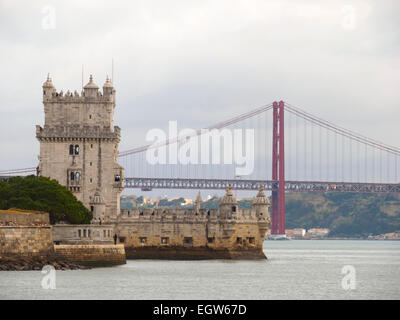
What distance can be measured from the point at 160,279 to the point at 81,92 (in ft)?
69.8

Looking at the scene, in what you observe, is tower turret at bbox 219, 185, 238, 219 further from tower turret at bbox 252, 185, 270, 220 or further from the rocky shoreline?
the rocky shoreline

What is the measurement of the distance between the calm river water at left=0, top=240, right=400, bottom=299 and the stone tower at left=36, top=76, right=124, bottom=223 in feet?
18.8

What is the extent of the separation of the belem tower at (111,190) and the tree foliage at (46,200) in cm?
464

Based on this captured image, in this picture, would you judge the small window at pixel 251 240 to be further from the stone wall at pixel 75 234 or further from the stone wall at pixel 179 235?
the stone wall at pixel 75 234

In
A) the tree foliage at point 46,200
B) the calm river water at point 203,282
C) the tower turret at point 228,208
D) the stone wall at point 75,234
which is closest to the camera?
the calm river water at point 203,282

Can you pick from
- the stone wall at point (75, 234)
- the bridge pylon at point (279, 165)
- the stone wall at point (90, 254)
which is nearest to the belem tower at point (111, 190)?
the stone wall at point (90, 254)

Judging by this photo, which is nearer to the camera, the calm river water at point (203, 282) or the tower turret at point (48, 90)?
the calm river water at point (203, 282)

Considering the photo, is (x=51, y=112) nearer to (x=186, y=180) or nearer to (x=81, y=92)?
(x=81, y=92)

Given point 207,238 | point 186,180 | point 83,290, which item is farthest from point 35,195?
point 186,180

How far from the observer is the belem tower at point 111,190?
8362 cm

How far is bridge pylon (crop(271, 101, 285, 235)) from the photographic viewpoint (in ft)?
500
